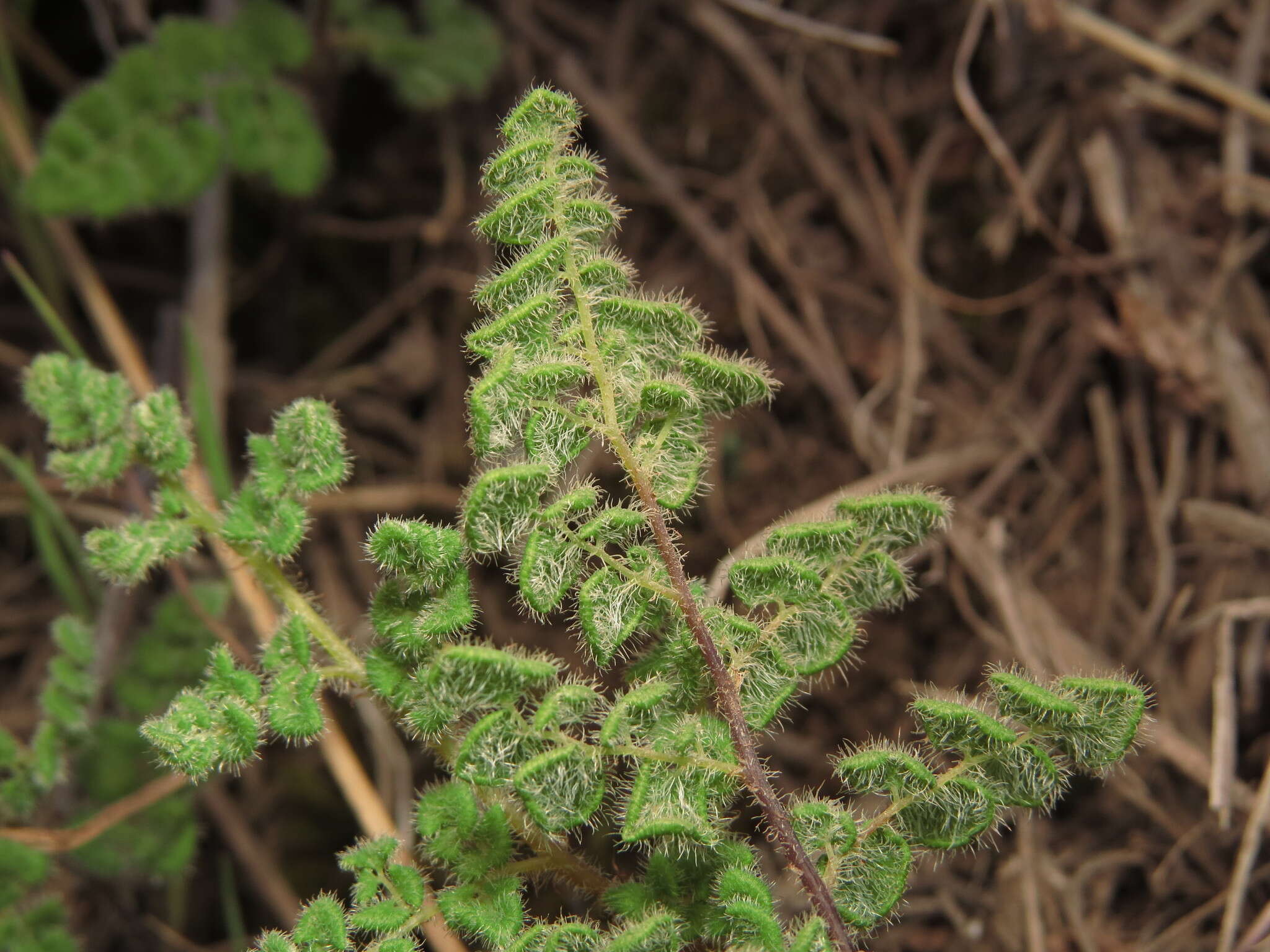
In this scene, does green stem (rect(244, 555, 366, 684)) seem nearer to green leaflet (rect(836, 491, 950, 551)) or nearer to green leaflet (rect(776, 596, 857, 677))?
green leaflet (rect(776, 596, 857, 677))

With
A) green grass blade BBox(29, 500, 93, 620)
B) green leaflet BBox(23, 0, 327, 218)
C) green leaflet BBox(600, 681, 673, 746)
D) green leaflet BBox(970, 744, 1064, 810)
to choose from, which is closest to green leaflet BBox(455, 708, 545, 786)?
green leaflet BBox(600, 681, 673, 746)

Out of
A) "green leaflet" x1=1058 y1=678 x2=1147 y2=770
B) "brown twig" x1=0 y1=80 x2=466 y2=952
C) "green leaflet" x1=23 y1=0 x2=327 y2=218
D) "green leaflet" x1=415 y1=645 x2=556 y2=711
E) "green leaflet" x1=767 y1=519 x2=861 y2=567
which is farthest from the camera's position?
"green leaflet" x1=23 y1=0 x2=327 y2=218

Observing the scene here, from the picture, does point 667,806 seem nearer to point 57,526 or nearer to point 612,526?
point 612,526

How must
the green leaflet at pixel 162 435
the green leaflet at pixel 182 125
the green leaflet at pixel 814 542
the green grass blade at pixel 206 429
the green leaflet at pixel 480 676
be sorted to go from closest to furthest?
the green leaflet at pixel 480 676
the green leaflet at pixel 814 542
the green leaflet at pixel 162 435
the green grass blade at pixel 206 429
the green leaflet at pixel 182 125

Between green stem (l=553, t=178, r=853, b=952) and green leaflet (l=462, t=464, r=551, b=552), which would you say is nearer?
green leaflet (l=462, t=464, r=551, b=552)

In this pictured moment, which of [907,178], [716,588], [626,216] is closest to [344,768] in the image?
[716,588]

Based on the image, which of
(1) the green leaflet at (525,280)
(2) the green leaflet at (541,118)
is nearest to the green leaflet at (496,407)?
(1) the green leaflet at (525,280)

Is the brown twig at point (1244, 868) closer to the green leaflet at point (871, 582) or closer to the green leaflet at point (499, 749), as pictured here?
the green leaflet at point (871, 582)
